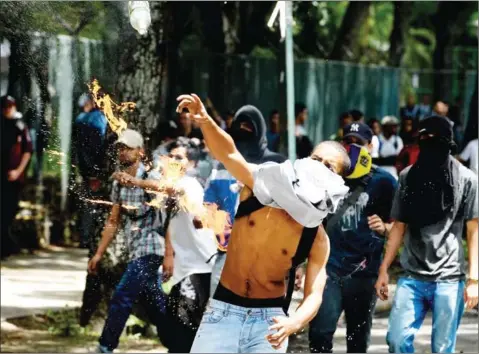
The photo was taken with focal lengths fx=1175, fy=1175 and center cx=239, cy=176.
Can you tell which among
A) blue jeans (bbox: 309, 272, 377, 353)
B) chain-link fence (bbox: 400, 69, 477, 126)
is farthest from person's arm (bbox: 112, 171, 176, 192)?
chain-link fence (bbox: 400, 69, 477, 126)

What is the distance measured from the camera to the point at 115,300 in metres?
7.95

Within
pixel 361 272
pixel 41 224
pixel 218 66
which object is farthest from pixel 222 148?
pixel 218 66

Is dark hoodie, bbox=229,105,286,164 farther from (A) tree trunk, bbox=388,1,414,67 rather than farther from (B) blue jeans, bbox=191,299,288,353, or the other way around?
(A) tree trunk, bbox=388,1,414,67

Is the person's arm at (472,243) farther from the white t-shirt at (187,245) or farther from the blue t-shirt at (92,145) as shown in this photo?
the blue t-shirt at (92,145)

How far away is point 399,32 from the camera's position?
76.3ft

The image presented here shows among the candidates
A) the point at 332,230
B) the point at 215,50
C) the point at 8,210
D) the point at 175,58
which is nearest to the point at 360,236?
the point at 332,230

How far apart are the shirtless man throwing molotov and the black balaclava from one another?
1.39m

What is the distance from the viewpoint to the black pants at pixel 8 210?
13242mm

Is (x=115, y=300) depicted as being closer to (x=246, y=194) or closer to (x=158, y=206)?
(x=158, y=206)

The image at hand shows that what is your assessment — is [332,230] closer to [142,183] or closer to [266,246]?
[142,183]

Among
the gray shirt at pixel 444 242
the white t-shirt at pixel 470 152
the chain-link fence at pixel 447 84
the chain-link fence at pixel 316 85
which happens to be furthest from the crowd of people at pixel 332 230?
the chain-link fence at pixel 447 84

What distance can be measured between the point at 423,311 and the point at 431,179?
2.67 ft

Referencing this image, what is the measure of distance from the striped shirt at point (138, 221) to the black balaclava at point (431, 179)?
1.73m

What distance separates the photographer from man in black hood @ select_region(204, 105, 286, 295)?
774 centimetres
